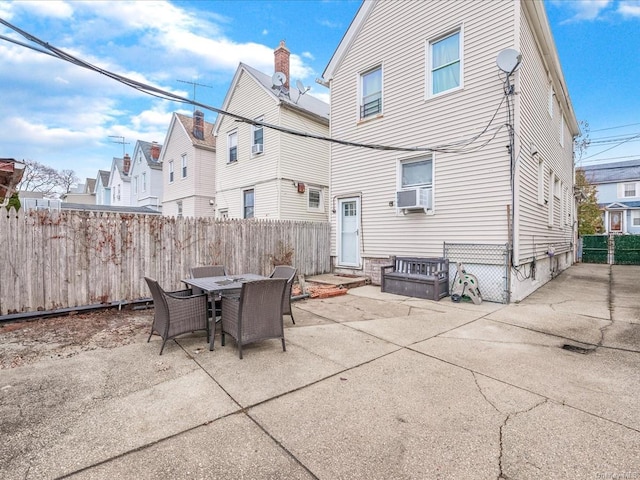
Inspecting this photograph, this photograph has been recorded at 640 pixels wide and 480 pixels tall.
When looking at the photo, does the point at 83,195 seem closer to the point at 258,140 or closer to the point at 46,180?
the point at 46,180

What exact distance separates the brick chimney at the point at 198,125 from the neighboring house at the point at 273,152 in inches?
114

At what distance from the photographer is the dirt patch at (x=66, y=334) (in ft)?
12.8

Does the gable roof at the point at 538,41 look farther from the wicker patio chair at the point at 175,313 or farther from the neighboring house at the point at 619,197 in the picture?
the neighboring house at the point at 619,197

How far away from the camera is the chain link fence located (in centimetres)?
680

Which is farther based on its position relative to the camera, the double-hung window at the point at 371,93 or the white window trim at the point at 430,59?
the double-hung window at the point at 371,93

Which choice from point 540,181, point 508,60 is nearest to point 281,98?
point 508,60

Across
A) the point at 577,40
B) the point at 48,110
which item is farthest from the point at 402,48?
the point at 48,110

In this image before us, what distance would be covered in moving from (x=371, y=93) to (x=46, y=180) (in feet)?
139

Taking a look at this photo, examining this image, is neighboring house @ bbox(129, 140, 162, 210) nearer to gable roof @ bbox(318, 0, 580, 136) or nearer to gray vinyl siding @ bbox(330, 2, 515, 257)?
gable roof @ bbox(318, 0, 580, 136)

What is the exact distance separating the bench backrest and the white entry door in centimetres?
173

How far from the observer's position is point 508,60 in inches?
254

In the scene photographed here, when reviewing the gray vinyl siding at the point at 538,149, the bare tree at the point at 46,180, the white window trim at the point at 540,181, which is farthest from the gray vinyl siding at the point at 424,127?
the bare tree at the point at 46,180

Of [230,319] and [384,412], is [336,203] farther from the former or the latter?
[384,412]

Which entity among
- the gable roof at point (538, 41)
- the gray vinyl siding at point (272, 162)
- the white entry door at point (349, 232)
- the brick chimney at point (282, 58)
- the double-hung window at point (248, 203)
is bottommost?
the white entry door at point (349, 232)
